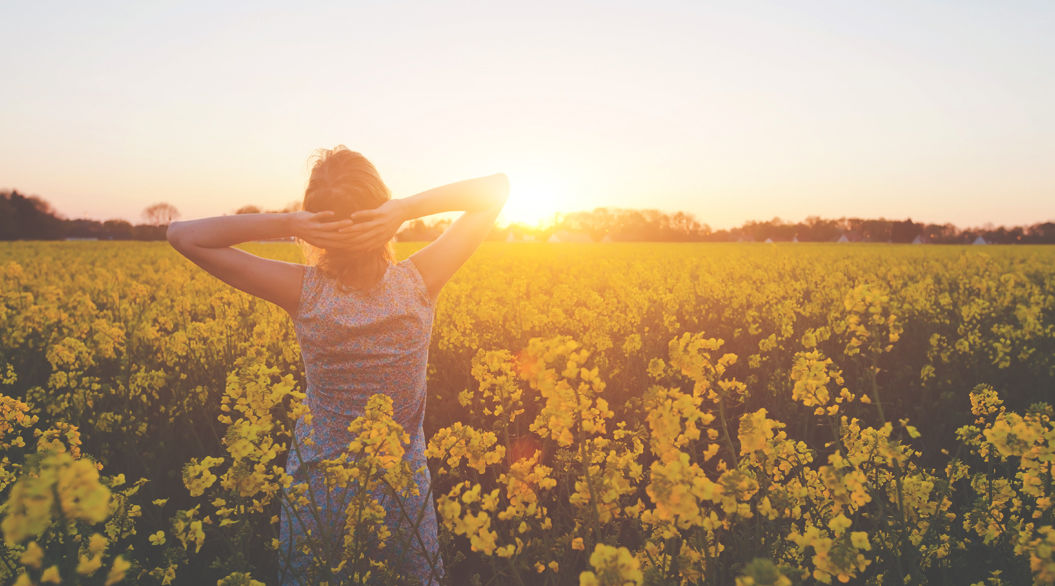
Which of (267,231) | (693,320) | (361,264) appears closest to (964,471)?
(361,264)

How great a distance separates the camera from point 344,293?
2312 millimetres

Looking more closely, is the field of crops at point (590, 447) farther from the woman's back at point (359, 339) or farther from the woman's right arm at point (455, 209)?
the woman's right arm at point (455, 209)

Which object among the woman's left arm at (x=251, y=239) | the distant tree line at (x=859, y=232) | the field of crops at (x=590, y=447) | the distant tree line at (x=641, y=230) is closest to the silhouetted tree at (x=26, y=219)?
the distant tree line at (x=641, y=230)

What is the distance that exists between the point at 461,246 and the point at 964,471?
260 cm

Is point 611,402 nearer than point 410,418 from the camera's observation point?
No

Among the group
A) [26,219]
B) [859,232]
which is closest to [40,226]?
[26,219]

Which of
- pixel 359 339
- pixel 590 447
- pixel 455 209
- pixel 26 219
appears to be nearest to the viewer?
pixel 590 447

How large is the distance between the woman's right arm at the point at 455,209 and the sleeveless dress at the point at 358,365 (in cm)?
15

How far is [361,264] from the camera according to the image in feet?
7.48

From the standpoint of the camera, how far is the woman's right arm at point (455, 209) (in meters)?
2.33

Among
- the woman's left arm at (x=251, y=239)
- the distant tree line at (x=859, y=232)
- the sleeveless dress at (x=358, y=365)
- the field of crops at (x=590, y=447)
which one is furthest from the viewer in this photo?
the distant tree line at (x=859, y=232)

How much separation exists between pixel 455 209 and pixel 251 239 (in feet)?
2.81

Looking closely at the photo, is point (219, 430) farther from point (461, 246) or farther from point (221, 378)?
point (461, 246)

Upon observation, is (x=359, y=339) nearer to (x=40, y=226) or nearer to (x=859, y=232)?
(x=40, y=226)
